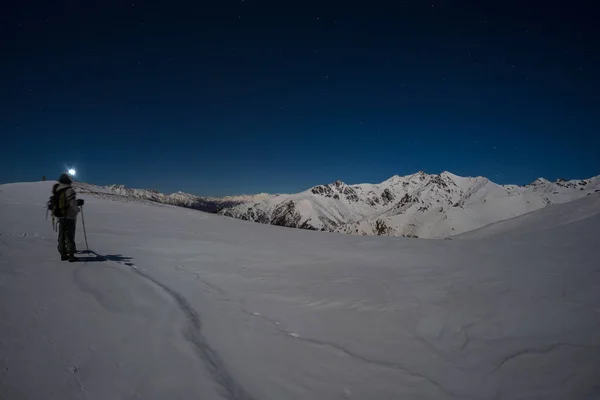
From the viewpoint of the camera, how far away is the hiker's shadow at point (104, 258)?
24.9ft

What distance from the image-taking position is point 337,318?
15.6 ft

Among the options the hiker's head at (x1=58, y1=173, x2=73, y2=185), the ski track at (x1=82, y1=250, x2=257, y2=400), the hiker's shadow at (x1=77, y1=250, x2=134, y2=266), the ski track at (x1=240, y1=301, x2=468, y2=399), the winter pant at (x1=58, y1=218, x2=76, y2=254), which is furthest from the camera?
the hiker's head at (x1=58, y1=173, x2=73, y2=185)

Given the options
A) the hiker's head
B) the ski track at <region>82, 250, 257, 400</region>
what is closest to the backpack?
the hiker's head

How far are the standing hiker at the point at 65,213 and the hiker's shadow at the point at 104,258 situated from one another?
41cm

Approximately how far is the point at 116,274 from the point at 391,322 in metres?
5.72

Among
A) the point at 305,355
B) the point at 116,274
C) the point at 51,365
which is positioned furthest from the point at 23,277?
the point at 305,355

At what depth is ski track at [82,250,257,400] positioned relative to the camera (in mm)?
2902

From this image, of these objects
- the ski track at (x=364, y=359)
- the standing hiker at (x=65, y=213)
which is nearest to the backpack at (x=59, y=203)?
the standing hiker at (x=65, y=213)

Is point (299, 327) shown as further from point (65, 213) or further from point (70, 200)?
point (70, 200)

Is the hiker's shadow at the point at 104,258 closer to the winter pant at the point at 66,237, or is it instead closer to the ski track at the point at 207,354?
the winter pant at the point at 66,237

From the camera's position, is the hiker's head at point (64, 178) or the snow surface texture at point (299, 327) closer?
the snow surface texture at point (299, 327)

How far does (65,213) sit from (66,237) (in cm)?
73

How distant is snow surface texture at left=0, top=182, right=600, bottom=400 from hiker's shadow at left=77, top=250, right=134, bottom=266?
7 cm

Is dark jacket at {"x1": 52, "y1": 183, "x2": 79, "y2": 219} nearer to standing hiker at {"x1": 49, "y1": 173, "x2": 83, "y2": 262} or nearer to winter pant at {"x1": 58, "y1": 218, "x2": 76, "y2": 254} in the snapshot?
standing hiker at {"x1": 49, "y1": 173, "x2": 83, "y2": 262}
